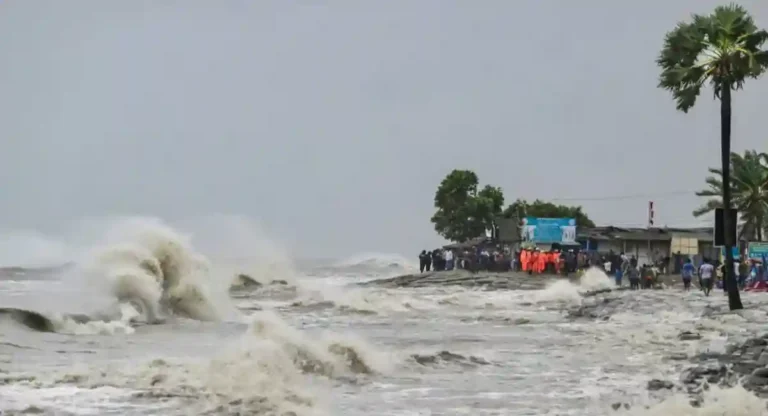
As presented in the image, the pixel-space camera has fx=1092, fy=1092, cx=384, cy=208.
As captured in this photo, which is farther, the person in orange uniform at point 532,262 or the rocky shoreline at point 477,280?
the person in orange uniform at point 532,262

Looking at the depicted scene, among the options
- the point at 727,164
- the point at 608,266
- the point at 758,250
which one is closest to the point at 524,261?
the point at 608,266

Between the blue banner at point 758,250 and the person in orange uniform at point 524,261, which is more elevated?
the blue banner at point 758,250

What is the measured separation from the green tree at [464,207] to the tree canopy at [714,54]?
186 feet

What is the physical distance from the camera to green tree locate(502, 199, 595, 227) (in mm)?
89144

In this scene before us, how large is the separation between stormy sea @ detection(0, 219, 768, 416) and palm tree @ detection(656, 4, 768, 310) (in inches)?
170

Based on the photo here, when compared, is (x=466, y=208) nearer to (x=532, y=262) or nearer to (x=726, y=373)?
(x=532, y=262)

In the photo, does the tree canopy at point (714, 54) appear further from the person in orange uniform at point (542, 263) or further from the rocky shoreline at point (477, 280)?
the person in orange uniform at point (542, 263)

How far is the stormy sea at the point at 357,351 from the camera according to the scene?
1270cm

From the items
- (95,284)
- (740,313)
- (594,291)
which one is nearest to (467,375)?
(740,313)

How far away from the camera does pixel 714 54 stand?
25.2 m

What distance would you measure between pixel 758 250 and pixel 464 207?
44.9 m

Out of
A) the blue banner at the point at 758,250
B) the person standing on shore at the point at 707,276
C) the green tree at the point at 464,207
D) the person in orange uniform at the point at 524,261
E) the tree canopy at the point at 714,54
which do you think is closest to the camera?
the tree canopy at the point at 714,54

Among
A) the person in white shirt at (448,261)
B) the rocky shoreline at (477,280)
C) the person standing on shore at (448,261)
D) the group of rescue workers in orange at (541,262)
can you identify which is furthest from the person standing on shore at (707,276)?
the person in white shirt at (448,261)

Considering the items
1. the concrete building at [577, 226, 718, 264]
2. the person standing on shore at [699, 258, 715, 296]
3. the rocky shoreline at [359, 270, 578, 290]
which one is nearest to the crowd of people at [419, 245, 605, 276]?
the rocky shoreline at [359, 270, 578, 290]
